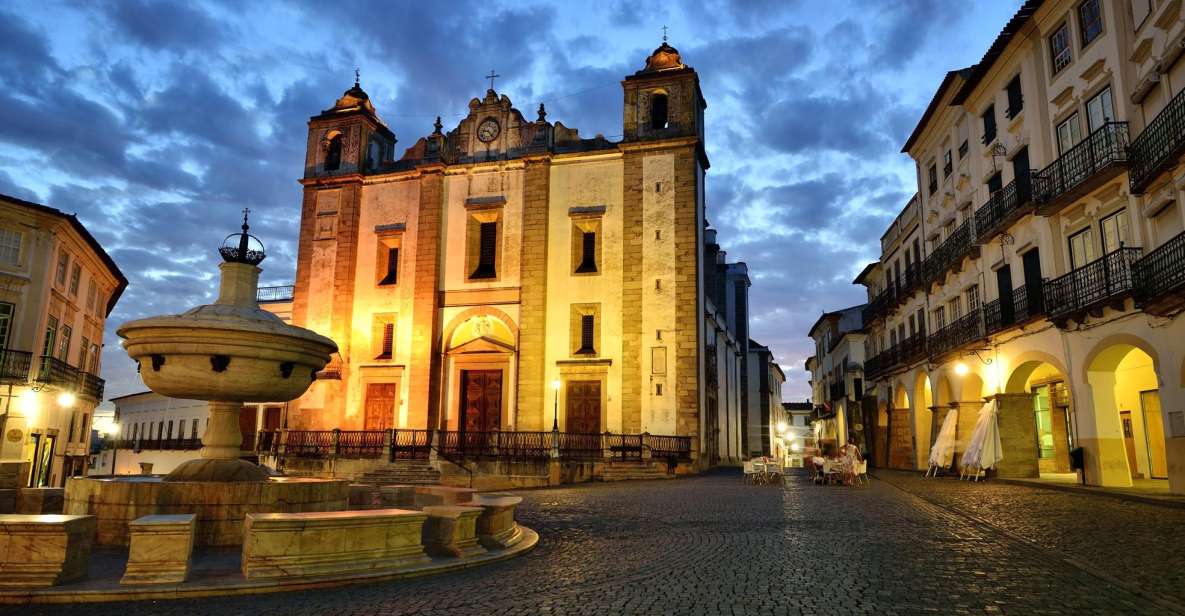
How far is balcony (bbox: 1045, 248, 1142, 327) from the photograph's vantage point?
15008mm

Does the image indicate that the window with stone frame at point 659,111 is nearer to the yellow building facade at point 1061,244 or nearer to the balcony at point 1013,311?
the yellow building facade at point 1061,244

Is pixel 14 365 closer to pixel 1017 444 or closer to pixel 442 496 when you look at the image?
pixel 442 496

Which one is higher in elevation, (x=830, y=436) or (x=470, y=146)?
(x=470, y=146)

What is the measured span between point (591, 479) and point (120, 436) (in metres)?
50.1

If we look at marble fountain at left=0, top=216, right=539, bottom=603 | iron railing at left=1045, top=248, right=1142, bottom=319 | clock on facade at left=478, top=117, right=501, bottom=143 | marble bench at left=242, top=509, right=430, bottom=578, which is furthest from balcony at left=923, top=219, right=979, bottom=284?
marble bench at left=242, top=509, right=430, bottom=578

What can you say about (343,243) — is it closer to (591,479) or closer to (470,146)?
(470,146)

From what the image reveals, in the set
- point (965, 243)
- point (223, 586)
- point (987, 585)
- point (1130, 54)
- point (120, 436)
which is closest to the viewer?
point (223, 586)

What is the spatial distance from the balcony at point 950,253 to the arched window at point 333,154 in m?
25.3

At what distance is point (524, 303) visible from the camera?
3061 cm

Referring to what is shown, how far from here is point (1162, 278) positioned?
538 inches

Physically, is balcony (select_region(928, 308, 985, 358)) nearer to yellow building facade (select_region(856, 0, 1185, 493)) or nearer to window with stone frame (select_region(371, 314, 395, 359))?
Result: yellow building facade (select_region(856, 0, 1185, 493))

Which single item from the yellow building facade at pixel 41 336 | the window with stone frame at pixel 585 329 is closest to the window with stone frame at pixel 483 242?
the window with stone frame at pixel 585 329

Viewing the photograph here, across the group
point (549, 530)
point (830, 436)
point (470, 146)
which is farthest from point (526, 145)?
point (830, 436)

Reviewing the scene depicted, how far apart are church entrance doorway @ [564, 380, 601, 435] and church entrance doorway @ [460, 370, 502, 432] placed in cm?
297
